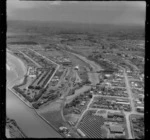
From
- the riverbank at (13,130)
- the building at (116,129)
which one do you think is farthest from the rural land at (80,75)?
the riverbank at (13,130)

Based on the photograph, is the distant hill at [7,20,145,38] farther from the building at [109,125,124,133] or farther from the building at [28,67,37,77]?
the building at [109,125,124,133]

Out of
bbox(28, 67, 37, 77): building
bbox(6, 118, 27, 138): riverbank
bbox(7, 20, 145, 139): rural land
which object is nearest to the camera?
bbox(6, 118, 27, 138): riverbank

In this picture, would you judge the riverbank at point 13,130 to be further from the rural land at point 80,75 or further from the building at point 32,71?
the building at point 32,71

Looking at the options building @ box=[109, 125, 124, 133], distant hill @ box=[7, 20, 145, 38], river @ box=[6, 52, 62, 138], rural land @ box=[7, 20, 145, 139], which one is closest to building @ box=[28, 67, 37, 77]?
rural land @ box=[7, 20, 145, 139]

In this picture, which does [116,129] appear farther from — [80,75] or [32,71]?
[32,71]

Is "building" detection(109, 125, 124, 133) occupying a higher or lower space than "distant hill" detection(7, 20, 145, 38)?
lower

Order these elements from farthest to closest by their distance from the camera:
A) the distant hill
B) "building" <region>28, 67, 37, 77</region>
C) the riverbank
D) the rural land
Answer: "building" <region>28, 67, 37, 77</region> < the distant hill < the rural land < the riverbank
